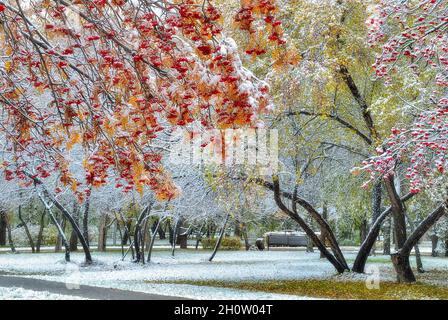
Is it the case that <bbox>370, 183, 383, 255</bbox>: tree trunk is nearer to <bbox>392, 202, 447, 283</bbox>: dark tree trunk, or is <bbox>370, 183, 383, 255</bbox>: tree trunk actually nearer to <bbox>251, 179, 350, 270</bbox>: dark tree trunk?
<bbox>251, 179, 350, 270</bbox>: dark tree trunk

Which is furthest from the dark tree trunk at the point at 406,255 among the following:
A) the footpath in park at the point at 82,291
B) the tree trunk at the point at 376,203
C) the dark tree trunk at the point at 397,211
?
the footpath in park at the point at 82,291

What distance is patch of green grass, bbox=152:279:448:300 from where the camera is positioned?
40.5ft

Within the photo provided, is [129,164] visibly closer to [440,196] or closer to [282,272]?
[440,196]

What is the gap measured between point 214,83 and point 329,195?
1578 cm

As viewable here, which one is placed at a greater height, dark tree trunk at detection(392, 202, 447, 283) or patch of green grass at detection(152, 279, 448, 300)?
dark tree trunk at detection(392, 202, 447, 283)

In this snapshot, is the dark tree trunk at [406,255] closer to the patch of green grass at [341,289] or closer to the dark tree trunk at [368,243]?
the patch of green grass at [341,289]

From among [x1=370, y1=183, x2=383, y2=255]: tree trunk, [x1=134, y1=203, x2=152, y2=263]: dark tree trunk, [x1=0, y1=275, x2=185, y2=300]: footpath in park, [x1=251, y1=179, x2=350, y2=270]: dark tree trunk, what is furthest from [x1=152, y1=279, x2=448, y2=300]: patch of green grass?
[x1=134, y1=203, x2=152, y2=263]: dark tree trunk

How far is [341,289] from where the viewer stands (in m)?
13.8

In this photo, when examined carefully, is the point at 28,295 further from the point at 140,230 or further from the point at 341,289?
the point at 140,230

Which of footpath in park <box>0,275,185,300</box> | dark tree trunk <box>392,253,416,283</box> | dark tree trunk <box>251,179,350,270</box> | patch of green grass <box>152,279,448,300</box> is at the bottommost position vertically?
patch of green grass <box>152,279,448,300</box>

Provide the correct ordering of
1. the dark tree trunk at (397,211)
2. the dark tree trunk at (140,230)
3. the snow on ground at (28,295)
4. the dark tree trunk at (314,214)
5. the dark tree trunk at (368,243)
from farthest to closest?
the dark tree trunk at (140,230) < the dark tree trunk at (368,243) < the dark tree trunk at (314,214) < the dark tree trunk at (397,211) < the snow on ground at (28,295)

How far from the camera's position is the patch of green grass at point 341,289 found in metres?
12.3

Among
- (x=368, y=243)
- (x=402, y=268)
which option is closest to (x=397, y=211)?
(x=402, y=268)
